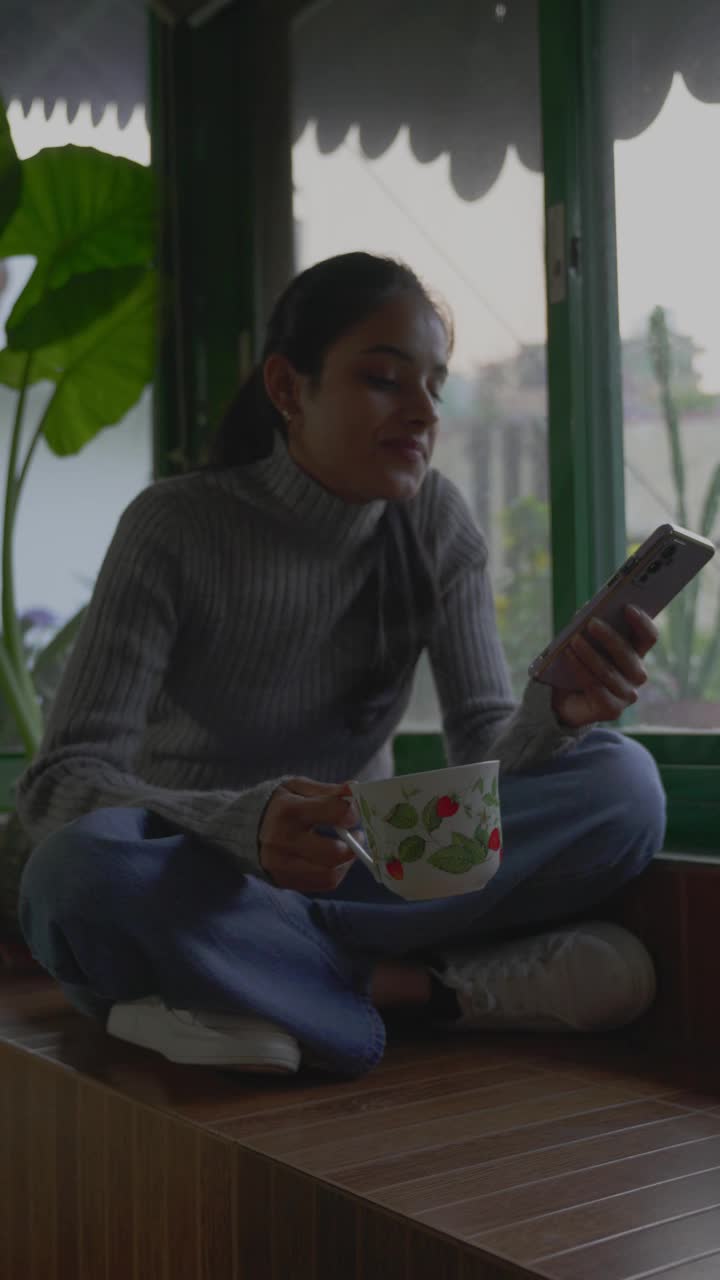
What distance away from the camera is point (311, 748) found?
153 cm

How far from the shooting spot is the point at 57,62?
2.39 meters

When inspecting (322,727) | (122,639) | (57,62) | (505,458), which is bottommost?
(322,727)

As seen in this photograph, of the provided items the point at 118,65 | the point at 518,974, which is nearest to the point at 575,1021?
the point at 518,974

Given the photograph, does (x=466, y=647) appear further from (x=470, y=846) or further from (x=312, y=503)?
(x=470, y=846)

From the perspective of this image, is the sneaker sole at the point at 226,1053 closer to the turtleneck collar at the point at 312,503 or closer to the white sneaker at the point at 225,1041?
the white sneaker at the point at 225,1041

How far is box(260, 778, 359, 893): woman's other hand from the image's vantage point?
1064 millimetres

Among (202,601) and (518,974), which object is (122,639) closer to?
(202,601)

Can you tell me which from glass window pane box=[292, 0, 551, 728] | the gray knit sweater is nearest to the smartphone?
the gray knit sweater

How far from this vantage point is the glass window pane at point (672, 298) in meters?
1.59

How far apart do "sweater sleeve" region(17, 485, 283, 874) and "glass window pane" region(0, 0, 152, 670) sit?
95 cm

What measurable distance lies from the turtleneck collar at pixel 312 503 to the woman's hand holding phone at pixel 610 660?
375 mm

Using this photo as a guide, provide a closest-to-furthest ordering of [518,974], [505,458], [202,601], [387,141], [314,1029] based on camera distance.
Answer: [314,1029], [518,974], [202,601], [505,458], [387,141]

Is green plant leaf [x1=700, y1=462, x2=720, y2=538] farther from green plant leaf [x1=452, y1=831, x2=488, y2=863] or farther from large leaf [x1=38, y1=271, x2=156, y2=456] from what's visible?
large leaf [x1=38, y1=271, x2=156, y2=456]

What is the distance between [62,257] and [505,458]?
0.83 metres
